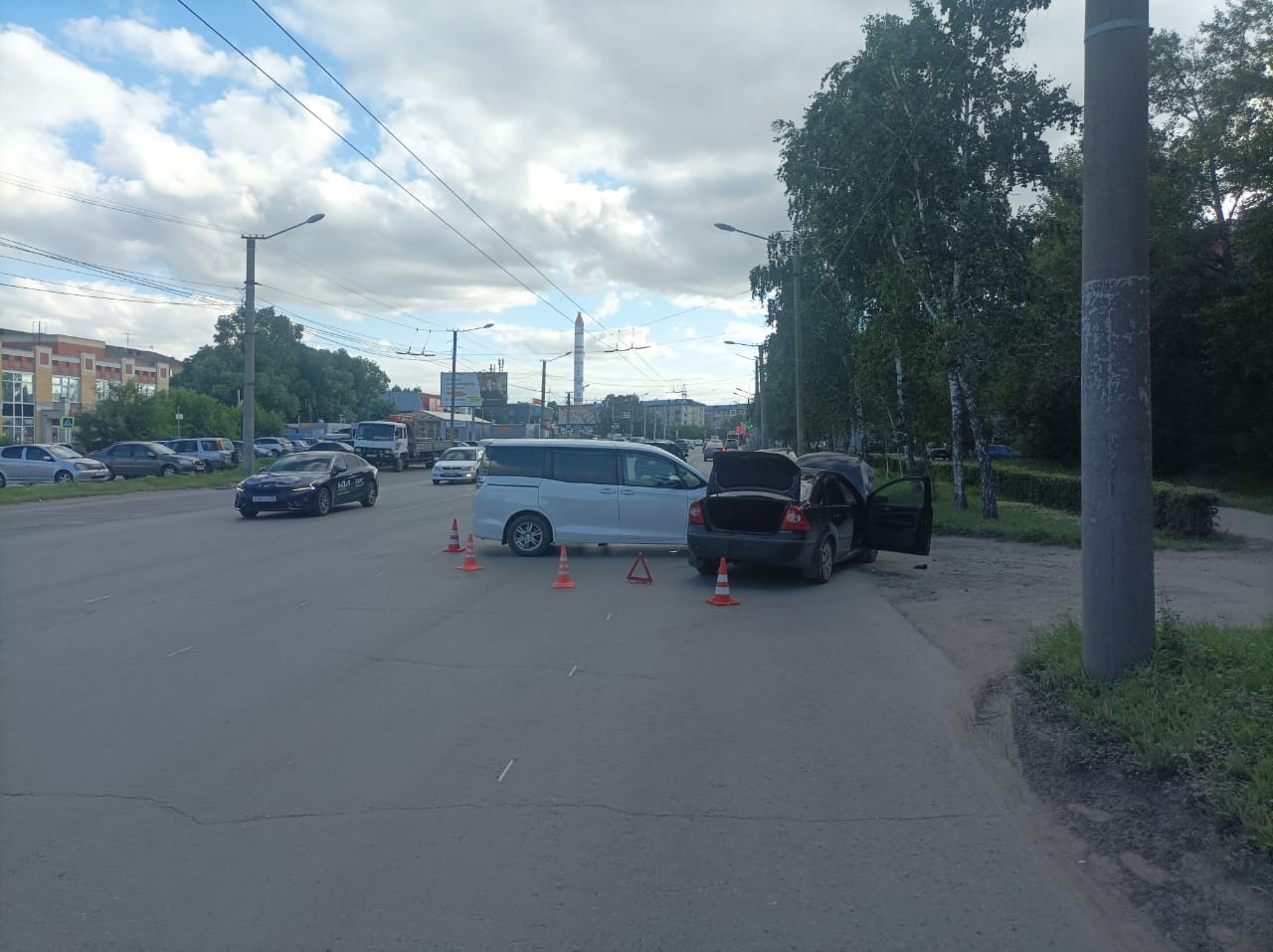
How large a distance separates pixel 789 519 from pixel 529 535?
4.58 m

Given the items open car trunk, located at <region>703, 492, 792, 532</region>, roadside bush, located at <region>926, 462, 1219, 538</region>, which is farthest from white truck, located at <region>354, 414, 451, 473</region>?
open car trunk, located at <region>703, 492, 792, 532</region>

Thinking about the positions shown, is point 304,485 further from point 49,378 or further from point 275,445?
point 49,378

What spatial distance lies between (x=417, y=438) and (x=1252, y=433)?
37.6 m

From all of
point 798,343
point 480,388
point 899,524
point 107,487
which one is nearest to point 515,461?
point 899,524

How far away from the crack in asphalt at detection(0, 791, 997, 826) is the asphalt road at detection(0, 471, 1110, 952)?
0.02 metres

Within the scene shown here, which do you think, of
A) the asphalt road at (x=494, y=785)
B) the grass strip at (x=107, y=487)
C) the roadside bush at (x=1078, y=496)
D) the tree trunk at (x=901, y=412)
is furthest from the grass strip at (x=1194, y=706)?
the grass strip at (x=107, y=487)

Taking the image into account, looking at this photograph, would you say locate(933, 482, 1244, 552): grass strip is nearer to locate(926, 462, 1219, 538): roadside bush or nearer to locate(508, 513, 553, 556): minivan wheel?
locate(926, 462, 1219, 538): roadside bush

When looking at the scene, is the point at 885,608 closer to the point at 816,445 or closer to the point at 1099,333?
the point at 1099,333

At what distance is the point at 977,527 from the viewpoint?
62.6ft

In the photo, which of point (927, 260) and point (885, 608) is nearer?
point (885, 608)

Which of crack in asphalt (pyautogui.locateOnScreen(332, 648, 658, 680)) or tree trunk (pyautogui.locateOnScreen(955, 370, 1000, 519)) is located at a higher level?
tree trunk (pyautogui.locateOnScreen(955, 370, 1000, 519))

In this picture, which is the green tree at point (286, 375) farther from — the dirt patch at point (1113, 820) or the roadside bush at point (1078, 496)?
the dirt patch at point (1113, 820)

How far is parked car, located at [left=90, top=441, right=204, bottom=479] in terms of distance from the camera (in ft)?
138

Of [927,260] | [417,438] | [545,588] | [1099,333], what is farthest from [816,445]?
[1099,333]
